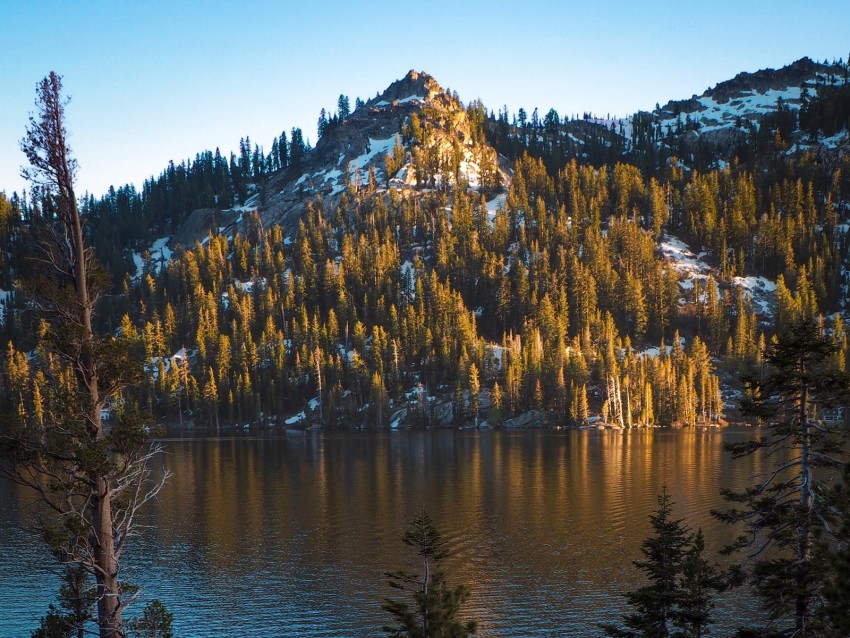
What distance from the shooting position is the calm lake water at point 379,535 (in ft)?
151

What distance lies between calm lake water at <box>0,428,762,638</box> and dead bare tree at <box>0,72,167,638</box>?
473cm

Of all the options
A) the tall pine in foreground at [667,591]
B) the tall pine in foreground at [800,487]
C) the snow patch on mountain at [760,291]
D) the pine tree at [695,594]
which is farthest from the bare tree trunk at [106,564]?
the snow patch on mountain at [760,291]

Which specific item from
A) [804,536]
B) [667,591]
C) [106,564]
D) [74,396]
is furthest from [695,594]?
[74,396]

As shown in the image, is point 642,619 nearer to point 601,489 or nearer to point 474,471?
point 601,489

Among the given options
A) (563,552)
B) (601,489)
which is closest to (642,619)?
(563,552)

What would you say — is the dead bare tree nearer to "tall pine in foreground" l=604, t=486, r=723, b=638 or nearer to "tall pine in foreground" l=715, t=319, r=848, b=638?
"tall pine in foreground" l=715, t=319, r=848, b=638

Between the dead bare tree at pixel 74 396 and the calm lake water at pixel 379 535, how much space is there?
4732 millimetres

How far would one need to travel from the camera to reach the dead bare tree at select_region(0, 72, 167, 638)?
50.8 ft

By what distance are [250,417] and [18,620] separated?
125 meters

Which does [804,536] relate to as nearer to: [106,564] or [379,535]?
[106,564]

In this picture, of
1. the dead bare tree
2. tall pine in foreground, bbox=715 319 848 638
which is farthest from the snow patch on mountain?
the dead bare tree

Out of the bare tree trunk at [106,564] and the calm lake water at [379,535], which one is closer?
the bare tree trunk at [106,564]

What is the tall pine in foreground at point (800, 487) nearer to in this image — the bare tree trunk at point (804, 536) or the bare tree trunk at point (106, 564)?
the bare tree trunk at point (804, 536)

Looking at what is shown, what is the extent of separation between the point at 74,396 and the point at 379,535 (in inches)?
1994
